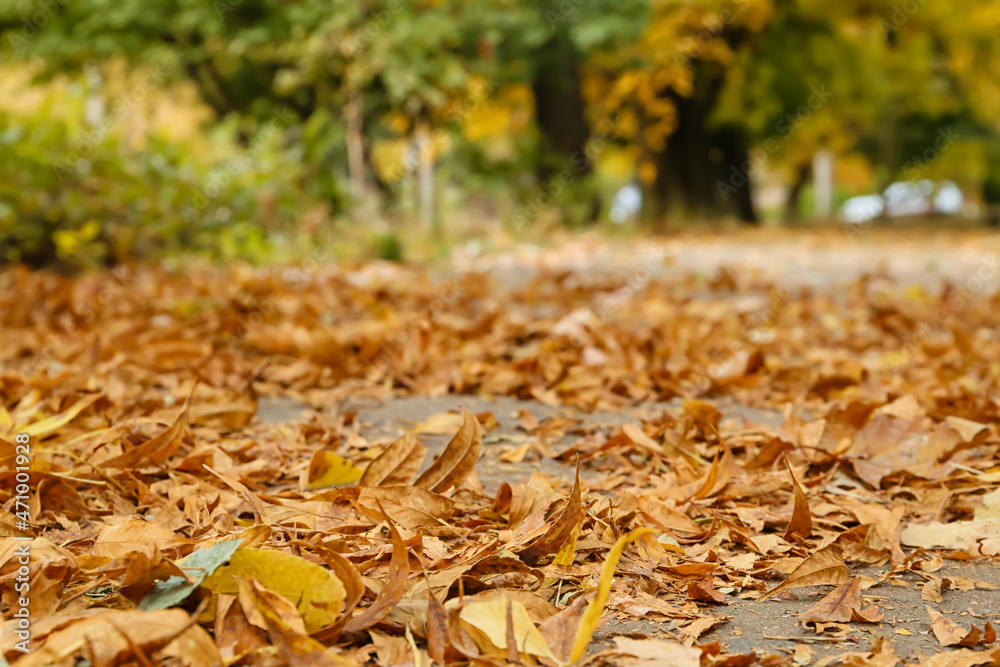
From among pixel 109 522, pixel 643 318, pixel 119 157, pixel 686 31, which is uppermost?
pixel 686 31

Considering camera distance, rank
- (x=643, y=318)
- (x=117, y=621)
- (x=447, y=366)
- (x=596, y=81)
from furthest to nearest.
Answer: (x=596, y=81)
(x=643, y=318)
(x=447, y=366)
(x=117, y=621)

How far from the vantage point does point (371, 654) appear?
1091 mm

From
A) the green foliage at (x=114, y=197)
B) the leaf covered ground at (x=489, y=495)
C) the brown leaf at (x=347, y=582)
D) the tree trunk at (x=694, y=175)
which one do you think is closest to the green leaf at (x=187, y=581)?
the leaf covered ground at (x=489, y=495)

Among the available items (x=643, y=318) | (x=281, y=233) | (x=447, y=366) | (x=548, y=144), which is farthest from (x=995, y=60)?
(x=447, y=366)

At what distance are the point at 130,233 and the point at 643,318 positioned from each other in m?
3.26

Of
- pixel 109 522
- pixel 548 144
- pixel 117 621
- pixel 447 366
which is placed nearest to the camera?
pixel 117 621

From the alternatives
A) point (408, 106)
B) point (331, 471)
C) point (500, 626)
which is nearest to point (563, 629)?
point (500, 626)

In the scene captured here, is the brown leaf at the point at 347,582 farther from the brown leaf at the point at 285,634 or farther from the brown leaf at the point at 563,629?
the brown leaf at the point at 563,629

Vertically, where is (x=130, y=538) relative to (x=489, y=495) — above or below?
above

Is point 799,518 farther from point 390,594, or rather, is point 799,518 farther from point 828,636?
point 390,594

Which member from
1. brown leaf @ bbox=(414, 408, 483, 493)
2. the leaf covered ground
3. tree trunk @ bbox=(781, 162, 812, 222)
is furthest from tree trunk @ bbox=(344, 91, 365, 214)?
tree trunk @ bbox=(781, 162, 812, 222)

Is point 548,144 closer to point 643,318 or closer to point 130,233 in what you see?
point 130,233

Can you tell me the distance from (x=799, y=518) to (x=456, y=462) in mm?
547

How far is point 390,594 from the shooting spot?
112 cm
